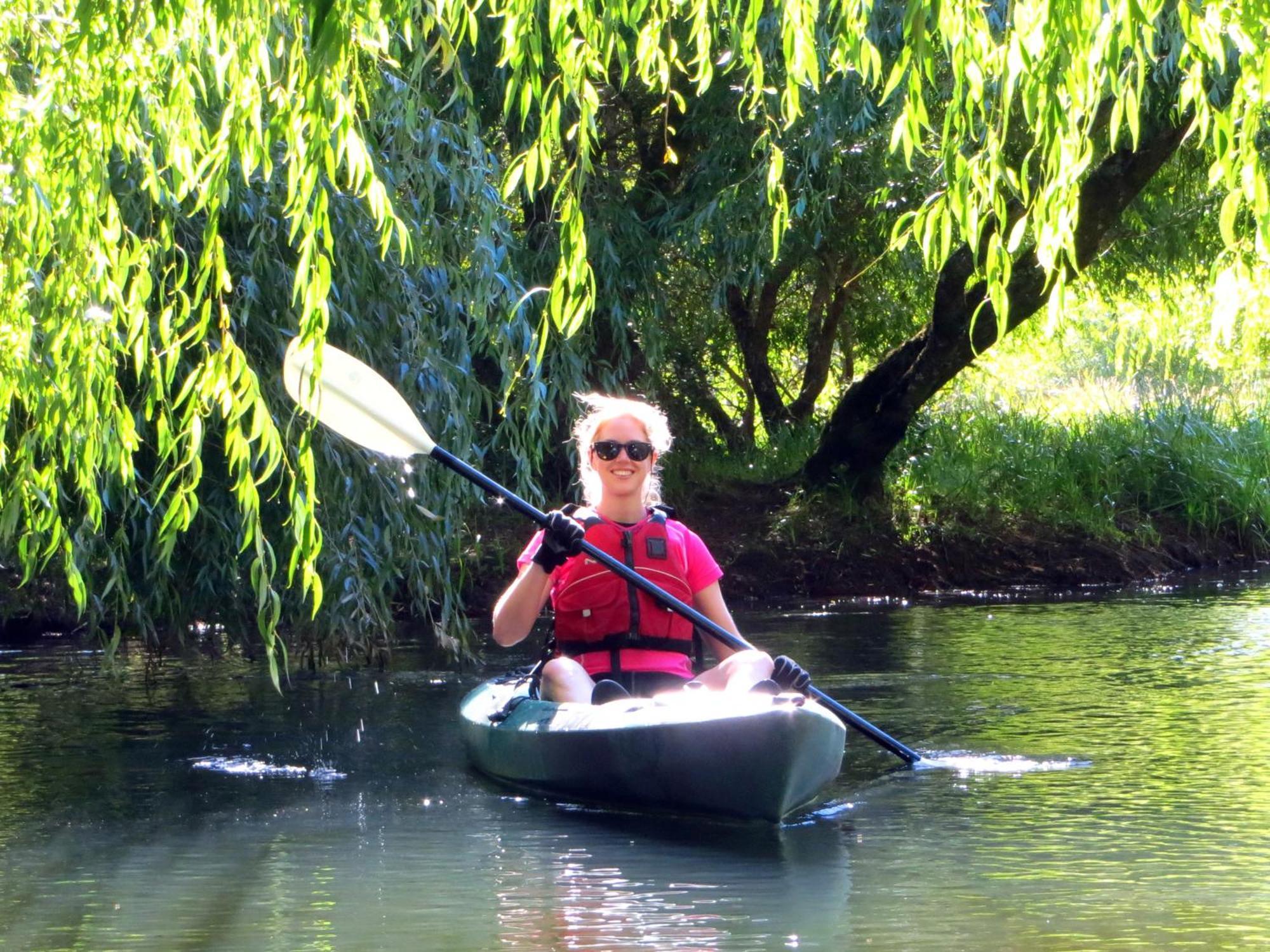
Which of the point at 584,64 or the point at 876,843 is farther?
the point at 876,843

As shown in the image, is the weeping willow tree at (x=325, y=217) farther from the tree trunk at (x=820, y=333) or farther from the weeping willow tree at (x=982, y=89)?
the tree trunk at (x=820, y=333)

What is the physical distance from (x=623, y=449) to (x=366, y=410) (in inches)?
28.1

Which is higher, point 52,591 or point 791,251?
point 791,251

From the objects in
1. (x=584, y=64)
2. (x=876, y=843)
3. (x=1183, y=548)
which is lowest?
(x=876, y=843)

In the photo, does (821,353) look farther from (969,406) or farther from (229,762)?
(229,762)

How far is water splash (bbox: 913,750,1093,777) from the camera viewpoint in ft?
15.5

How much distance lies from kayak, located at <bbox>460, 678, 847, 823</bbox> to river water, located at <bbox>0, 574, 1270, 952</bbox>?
0.27 ft

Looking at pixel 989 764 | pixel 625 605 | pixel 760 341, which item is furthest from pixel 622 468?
pixel 760 341

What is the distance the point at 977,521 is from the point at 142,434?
6494 mm

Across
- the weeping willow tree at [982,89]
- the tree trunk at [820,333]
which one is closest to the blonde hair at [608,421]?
the weeping willow tree at [982,89]

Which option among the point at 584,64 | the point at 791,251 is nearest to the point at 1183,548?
the point at 791,251

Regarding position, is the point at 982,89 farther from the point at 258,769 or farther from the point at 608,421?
the point at 258,769

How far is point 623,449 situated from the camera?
441 cm

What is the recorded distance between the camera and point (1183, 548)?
10648 millimetres
